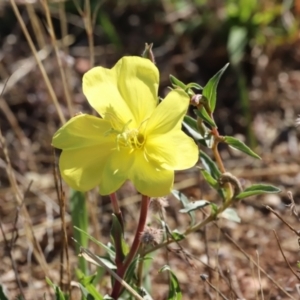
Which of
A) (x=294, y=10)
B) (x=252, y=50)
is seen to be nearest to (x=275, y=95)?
(x=252, y=50)

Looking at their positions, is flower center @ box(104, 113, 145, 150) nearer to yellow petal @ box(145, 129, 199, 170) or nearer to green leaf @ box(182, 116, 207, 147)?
yellow petal @ box(145, 129, 199, 170)

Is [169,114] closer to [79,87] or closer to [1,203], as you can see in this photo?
[1,203]

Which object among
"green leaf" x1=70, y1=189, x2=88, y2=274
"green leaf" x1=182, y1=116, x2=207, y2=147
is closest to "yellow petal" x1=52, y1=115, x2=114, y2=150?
"green leaf" x1=182, y1=116, x2=207, y2=147

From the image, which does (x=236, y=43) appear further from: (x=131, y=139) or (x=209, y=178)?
(x=131, y=139)

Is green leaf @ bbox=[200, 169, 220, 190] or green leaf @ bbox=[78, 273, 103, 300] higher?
green leaf @ bbox=[200, 169, 220, 190]

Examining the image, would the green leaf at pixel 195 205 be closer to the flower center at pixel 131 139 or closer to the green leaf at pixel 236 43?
the flower center at pixel 131 139


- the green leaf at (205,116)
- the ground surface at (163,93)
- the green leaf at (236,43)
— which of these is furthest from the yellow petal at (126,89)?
the green leaf at (236,43)

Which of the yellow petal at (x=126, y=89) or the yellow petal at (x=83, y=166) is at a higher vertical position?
the yellow petal at (x=126, y=89)
